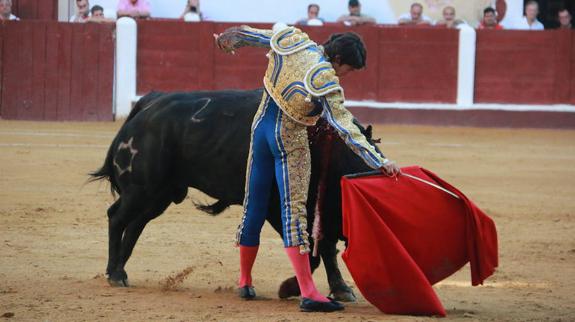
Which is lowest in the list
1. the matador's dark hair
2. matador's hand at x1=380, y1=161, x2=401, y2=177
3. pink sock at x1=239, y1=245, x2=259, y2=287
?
pink sock at x1=239, y1=245, x2=259, y2=287

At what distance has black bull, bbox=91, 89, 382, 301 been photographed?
4465mm

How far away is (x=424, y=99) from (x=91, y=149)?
441cm

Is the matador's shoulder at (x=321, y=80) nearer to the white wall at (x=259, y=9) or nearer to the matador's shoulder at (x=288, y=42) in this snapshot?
the matador's shoulder at (x=288, y=42)

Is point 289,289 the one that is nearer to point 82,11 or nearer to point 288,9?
point 82,11

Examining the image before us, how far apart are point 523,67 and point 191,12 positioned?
3.67 meters

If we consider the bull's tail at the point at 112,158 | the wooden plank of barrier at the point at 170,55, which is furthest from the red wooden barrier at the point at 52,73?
the bull's tail at the point at 112,158

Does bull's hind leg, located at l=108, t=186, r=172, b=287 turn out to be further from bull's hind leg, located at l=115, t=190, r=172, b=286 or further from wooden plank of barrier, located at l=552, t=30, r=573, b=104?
wooden plank of barrier, located at l=552, t=30, r=573, b=104

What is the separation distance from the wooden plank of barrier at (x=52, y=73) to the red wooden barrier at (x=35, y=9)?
3.03 ft

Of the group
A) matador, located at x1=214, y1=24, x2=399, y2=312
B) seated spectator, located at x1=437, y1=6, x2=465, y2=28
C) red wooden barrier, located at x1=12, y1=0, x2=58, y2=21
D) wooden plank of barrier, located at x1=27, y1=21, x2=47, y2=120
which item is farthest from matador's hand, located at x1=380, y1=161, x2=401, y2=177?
red wooden barrier, located at x1=12, y1=0, x2=58, y2=21

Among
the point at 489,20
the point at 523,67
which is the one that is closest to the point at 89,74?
the point at 489,20

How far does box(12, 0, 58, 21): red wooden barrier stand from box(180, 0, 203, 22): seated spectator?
5.23 feet

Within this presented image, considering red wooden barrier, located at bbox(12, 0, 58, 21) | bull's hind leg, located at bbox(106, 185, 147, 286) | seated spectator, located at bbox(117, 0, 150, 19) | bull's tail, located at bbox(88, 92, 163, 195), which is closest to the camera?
bull's hind leg, located at bbox(106, 185, 147, 286)

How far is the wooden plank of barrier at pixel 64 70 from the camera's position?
12.3 metres

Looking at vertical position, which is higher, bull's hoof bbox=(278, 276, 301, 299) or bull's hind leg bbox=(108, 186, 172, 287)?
bull's hind leg bbox=(108, 186, 172, 287)
